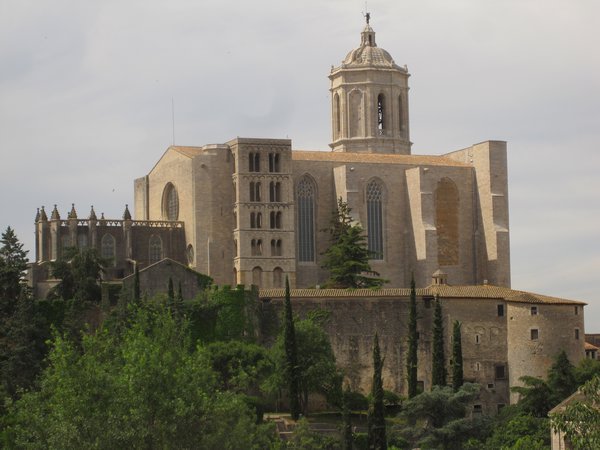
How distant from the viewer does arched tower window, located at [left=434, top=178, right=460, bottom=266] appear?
9044 centimetres

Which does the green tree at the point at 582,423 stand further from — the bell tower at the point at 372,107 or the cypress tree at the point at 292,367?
the bell tower at the point at 372,107

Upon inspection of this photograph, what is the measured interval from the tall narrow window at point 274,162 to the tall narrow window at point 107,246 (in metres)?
7.99

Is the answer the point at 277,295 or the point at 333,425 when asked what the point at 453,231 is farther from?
the point at 333,425

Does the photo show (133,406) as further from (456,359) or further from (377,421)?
(456,359)

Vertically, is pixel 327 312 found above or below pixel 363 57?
below

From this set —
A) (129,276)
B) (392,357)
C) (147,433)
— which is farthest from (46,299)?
(147,433)

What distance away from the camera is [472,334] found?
77.1 m

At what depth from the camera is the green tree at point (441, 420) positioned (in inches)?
2753

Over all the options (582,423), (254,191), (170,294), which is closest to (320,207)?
(254,191)

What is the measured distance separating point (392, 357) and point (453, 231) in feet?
51.1

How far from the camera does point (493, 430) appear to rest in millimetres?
71062

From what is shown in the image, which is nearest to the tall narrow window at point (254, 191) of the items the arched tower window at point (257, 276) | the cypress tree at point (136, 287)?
the arched tower window at point (257, 276)

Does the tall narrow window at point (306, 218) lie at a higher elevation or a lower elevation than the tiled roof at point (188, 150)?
lower

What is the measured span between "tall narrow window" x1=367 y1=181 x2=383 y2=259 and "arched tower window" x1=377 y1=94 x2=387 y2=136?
422 inches
